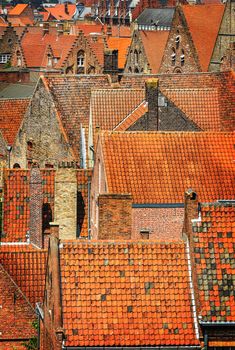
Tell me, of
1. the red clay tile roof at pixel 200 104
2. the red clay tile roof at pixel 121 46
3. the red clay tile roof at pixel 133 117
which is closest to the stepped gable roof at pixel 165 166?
the red clay tile roof at pixel 133 117

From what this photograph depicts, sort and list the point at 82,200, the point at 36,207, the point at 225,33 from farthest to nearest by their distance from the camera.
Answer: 1. the point at 225,33
2. the point at 82,200
3. the point at 36,207

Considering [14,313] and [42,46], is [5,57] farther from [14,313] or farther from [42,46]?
[14,313]

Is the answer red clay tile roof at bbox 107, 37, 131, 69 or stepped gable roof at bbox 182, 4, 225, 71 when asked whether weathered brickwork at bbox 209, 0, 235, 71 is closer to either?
stepped gable roof at bbox 182, 4, 225, 71

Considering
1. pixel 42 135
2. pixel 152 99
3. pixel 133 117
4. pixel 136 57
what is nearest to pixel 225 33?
pixel 136 57

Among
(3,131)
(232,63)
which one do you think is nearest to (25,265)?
(3,131)

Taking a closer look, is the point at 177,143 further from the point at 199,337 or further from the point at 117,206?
the point at 199,337

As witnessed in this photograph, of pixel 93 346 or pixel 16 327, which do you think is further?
pixel 16 327

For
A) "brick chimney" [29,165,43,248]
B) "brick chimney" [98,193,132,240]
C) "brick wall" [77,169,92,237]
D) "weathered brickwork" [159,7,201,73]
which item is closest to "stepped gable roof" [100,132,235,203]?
"brick chimney" [98,193,132,240]
